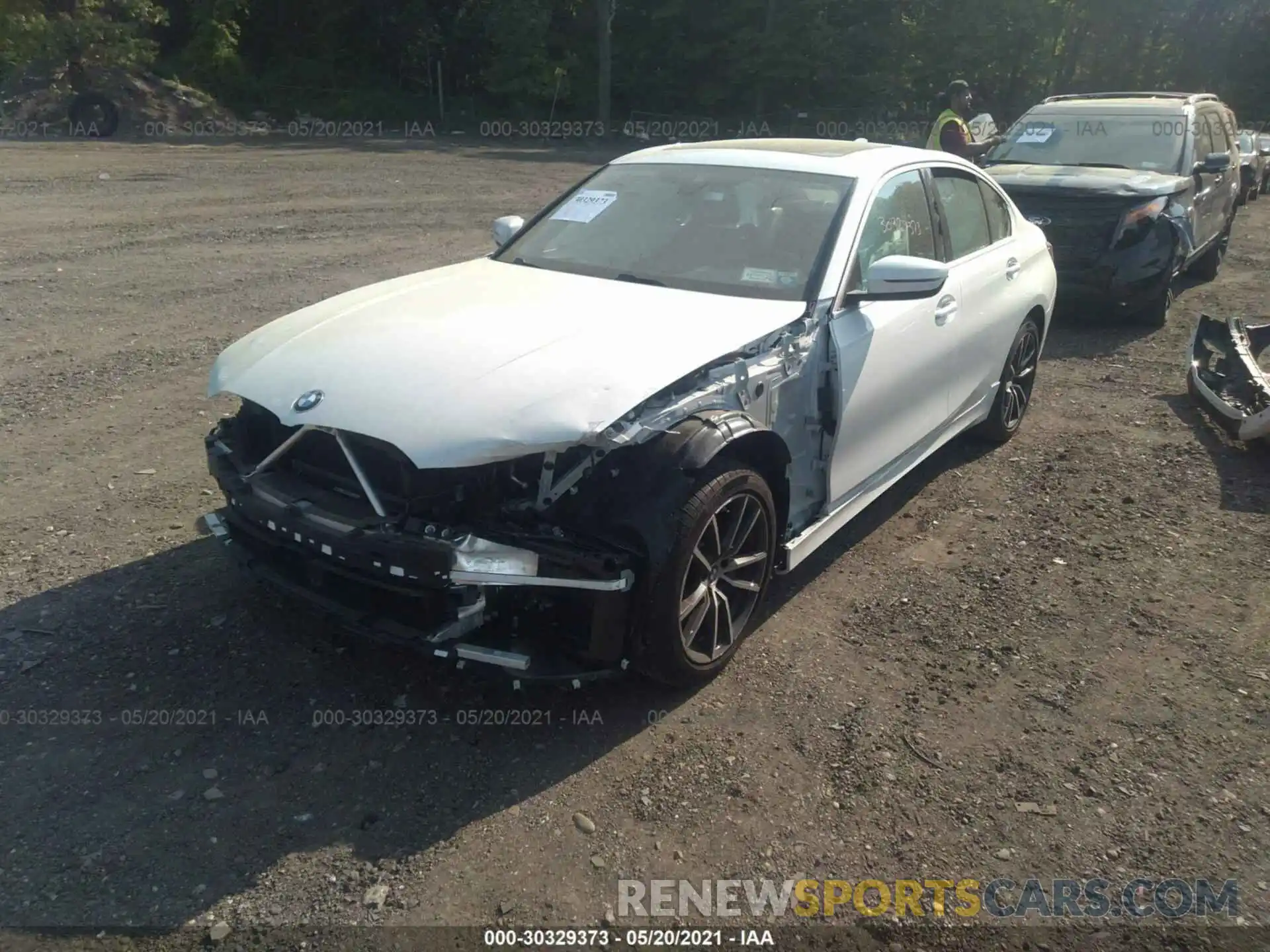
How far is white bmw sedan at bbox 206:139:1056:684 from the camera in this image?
3.13m

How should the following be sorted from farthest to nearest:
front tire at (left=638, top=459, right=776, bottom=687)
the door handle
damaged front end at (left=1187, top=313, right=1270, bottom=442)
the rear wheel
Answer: the rear wheel → damaged front end at (left=1187, top=313, right=1270, bottom=442) → the door handle → front tire at (left=638, top=459, right=776, bottom=687)

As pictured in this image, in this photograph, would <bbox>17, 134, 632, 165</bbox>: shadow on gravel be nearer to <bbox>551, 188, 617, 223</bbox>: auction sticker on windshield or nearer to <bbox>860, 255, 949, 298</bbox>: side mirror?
<bbox>551, 188, 617, 223</bbox>: auction sticker on windshield

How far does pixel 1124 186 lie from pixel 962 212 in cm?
422

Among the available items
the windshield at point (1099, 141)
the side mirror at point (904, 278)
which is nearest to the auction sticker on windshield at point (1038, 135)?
the windshield at point (1099, 141)

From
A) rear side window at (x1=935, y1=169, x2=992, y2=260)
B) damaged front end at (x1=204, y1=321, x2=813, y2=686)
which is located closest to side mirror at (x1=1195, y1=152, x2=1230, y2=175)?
rear side window at (x1=935, y1=169, x2=992, y2=260)

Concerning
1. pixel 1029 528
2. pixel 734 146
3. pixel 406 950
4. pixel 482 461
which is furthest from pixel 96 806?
pixel 1029 528

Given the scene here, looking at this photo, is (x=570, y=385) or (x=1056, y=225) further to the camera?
(x=1056, y=225)

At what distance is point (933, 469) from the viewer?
5.82 metres

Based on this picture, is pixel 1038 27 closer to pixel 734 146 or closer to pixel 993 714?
pixel 734 146

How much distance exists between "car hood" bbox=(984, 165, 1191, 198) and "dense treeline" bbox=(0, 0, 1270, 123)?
22.7m

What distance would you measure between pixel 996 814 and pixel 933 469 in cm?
298

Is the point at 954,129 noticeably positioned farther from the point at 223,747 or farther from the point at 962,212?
the point at 223,747

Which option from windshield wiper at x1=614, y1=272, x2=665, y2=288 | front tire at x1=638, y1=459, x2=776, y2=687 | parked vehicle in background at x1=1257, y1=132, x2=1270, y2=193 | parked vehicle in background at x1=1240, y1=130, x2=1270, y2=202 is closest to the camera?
front tire at x1=638, y1=459, x2=776, y2=687

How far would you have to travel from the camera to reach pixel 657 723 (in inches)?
138
